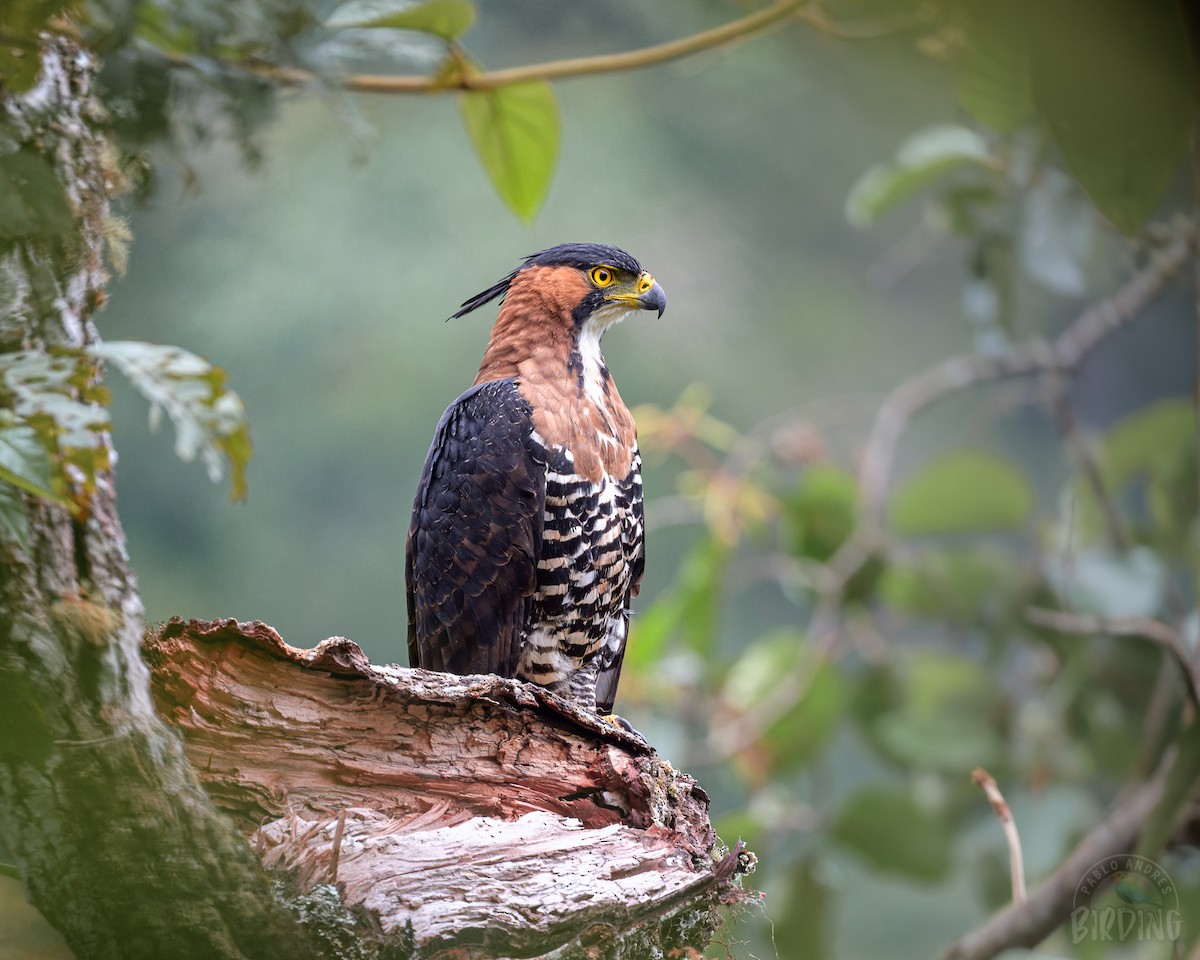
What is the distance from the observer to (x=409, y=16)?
1260 millimetres

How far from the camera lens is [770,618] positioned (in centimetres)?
295

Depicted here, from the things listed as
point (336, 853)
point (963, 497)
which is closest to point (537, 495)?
point (336, 853)

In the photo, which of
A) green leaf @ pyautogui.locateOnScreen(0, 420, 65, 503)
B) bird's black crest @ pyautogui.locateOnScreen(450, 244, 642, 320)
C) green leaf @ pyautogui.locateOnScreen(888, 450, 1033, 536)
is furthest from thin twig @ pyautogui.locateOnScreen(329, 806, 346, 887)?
green leaf @ pyautogui.locateOnScreen(888, 450, 1033, 536)

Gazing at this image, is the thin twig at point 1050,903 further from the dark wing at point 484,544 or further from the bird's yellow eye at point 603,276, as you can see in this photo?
the bird's yellow eye at point 603,276

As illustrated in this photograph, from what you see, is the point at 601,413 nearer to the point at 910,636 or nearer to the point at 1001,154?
the point at 1001,154

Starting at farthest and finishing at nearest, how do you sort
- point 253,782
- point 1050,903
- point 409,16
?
point 1050,903
point 409,16
point 253,782

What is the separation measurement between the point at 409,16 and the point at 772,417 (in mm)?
1531

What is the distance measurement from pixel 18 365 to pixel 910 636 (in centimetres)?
262

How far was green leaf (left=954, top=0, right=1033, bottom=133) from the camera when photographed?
1.61m

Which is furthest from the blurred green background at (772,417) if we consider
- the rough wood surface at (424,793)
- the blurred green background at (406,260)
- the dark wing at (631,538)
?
the dark wing at (631,538)

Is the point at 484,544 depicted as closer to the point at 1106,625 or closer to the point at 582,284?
the point at 582,284

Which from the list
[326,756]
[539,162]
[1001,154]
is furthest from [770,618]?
[326,756]

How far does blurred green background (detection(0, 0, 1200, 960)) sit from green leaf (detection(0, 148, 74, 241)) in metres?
0.16

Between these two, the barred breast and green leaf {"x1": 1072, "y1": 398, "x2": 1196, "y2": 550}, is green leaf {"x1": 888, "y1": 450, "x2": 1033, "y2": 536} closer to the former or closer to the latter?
green leaf {"x1": 1072, "y1": 398, "x2": 1196, "y2": 550}
